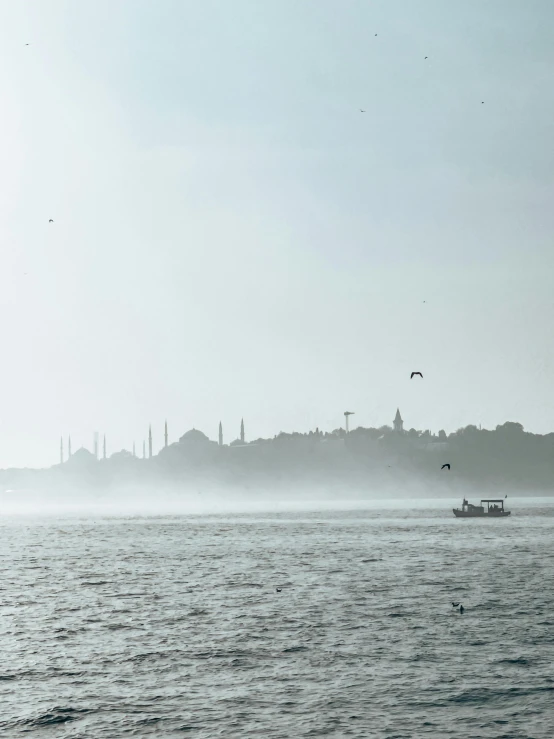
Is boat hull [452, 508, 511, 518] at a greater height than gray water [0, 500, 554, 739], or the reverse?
boat hull [452, 508, 511, 518]

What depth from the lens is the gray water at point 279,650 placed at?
2703cm

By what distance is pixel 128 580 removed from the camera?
67.0 metres

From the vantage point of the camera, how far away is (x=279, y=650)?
122 feet

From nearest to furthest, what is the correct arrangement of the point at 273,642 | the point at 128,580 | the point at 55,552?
1. the point at 273,642
2. the point at 128,580
3. the point at 55,552

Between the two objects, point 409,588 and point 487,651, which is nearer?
point 487,651

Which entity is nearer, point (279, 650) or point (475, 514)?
point (279, 650)

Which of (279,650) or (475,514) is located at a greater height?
(475,514)

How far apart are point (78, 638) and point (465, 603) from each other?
2115cm

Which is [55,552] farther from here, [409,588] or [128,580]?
[409,588]

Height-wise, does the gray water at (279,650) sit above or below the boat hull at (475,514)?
below

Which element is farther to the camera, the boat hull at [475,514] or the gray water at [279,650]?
the boat hull at [475,514]

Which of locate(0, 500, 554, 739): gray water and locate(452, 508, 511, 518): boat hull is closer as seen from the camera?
locate(0, 500, 554, 739): gray water

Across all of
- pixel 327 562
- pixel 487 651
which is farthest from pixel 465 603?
pixel 327 562

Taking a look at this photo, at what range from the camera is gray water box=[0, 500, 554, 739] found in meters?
27.0
